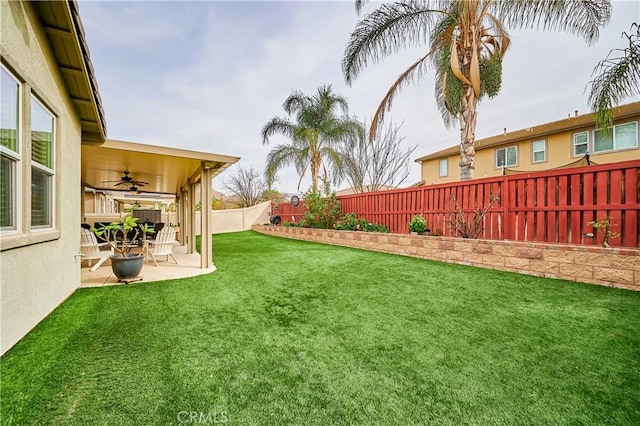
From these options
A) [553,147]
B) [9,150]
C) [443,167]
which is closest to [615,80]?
[9,150]

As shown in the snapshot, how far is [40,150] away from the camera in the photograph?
3555mm

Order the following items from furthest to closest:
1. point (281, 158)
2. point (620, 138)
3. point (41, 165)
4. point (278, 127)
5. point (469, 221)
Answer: point (278, 127)
point (281, 158)
point (620, 138)
point (469, 221)
point (41, 165)

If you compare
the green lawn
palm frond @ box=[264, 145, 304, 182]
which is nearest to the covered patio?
the green lawn

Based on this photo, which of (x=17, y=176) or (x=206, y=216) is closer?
(x=17, y=176)

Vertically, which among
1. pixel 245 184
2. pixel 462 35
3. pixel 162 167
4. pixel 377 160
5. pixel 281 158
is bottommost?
pixel 162 167

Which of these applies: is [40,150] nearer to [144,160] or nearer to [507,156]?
[144,160]

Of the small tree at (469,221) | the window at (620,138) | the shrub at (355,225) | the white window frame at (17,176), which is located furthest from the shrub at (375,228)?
the window at (620,138)

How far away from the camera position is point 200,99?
17.3 meters

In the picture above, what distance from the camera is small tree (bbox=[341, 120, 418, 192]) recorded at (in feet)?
54.9

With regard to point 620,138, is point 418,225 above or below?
below

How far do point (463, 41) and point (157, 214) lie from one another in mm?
17223

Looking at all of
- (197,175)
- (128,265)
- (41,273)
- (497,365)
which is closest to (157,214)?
(197,175)

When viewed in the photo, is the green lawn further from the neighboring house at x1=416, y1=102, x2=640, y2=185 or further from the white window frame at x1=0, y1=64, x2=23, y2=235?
the neighboring house at x1=416, y1=102, x2=640, y2=185

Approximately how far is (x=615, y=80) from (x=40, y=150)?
9.60 m
